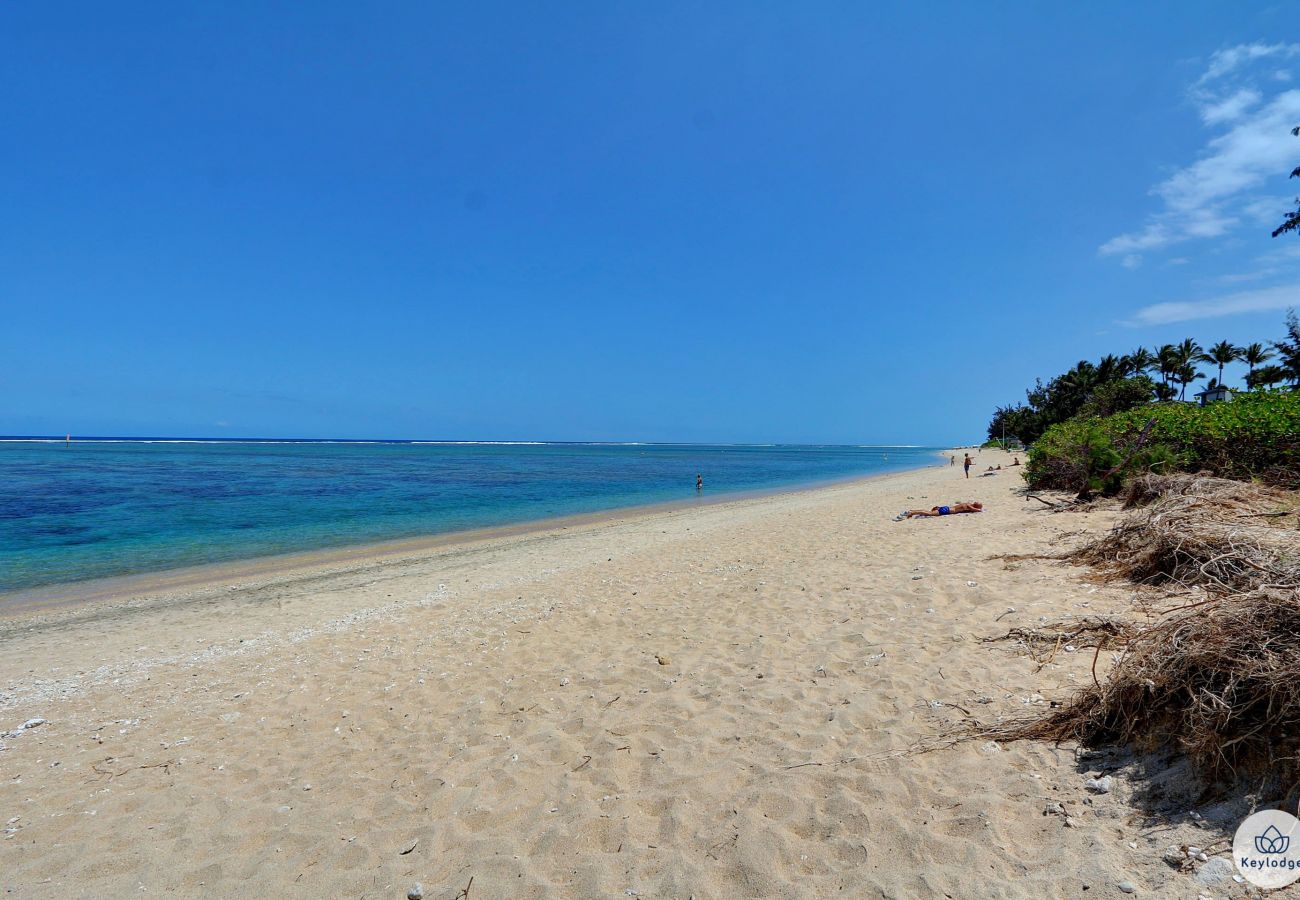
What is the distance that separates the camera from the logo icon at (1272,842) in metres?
2.34

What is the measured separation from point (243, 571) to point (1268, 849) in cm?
1677

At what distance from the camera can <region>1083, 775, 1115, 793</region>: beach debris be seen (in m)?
2.96

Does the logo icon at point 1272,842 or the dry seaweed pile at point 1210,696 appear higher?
the dry seaweed pile at point 1210,696

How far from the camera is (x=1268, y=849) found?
93.0 inches

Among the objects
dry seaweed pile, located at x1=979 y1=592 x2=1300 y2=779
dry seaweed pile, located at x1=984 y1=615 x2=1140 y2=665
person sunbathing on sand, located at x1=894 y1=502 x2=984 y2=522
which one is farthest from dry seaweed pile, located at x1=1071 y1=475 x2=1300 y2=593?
person sunbathing on sand, located at x1=894 y1=502 x2=984 y2=522

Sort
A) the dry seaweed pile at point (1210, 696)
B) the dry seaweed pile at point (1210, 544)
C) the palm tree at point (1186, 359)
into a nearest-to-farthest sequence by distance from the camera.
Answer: the dry seaweed pile at point (1210, 696) < the dry seaweed pile at point (1210, 544) < the palm tree at point (1186, 359)

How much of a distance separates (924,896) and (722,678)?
287 cm

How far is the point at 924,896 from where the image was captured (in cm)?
261

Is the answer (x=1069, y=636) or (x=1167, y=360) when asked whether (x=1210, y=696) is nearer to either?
(x=1069, y=636)

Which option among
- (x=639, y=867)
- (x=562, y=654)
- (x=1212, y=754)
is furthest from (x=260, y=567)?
(x=1212, y=754)

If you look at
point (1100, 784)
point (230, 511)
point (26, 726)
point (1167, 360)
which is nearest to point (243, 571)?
point (26, 726)

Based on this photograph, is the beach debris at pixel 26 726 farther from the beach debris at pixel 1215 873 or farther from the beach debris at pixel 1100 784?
the beach debris at pixel 1215 873

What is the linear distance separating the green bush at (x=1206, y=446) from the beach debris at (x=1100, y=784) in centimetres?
1116

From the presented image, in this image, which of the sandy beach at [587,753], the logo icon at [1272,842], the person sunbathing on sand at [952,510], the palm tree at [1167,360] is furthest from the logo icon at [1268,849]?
the palm tree at [1167,360]
